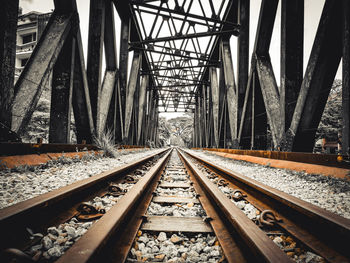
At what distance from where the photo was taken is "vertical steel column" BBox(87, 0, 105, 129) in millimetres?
4508

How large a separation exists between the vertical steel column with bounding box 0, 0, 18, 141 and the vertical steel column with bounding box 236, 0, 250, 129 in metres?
5.63

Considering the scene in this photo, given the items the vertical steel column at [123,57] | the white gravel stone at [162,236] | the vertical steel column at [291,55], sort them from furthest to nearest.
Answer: the vertical steel column at [123,57]
the vertical steel column at [291,55]
the white gravel stone at [162,236]

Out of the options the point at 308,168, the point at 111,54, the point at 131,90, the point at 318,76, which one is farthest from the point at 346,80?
the point at 131,90

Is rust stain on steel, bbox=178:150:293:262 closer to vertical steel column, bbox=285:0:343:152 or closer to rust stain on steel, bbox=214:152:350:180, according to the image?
rust stain on steel, bbox=214:152:350:180

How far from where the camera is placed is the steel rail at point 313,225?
0.82 m

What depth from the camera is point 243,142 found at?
561 centimetres

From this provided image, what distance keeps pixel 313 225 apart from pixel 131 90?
8558mm

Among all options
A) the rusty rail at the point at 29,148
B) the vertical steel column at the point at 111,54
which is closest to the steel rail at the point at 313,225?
the rusty rail at the point at 29,148

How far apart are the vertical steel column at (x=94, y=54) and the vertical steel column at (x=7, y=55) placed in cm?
236

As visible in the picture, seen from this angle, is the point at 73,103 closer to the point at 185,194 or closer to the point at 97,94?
the point at 97,94

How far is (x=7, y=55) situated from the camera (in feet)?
6.81

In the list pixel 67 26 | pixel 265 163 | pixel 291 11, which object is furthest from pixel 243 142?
pixel 67 26

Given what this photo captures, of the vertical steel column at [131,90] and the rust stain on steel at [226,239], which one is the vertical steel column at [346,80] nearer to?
the rust stain on steel at [226,239]

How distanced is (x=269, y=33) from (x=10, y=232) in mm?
5471
